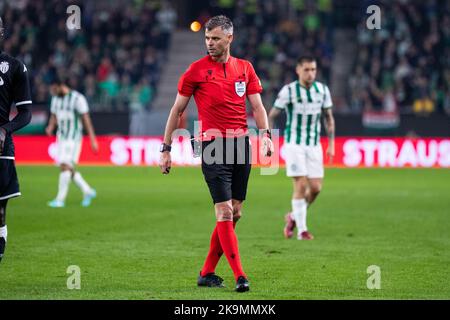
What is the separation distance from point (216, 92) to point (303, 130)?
4.53 metres

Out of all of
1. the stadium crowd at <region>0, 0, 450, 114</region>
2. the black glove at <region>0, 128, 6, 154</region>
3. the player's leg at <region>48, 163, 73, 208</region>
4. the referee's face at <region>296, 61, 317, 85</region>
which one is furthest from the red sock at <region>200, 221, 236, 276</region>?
the stadium crowd at <region>0, 0, 450, 114</region>

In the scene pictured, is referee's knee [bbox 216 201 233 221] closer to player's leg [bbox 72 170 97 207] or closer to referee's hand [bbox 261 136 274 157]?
referee's hand [bbox 261 136 274 157]

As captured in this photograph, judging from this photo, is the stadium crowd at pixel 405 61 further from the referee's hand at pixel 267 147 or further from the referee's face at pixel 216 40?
the referee's face at pixel 216 40

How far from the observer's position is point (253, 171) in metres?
25.7

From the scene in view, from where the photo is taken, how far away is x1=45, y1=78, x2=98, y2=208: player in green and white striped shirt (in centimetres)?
1686

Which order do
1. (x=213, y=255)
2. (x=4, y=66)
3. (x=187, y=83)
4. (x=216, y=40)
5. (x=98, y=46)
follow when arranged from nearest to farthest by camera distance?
1. (x=4, y=66)
2. (x=216, y=40)
3. (x=187, y=83)
4. (x=213, y=255)
5. (x=98, y=46)

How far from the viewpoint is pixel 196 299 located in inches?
309

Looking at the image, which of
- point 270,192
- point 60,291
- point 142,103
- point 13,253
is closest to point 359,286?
point 60,291

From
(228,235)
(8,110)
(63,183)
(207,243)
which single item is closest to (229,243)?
(228,235)

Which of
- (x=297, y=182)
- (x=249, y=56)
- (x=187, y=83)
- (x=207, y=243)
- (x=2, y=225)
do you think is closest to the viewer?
(x=2, y=225)

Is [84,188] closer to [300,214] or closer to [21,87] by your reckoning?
[300,214]

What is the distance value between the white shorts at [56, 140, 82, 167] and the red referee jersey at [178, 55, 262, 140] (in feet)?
28.7

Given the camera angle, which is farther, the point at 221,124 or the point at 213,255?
the point at 213,255

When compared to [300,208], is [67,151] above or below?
above
